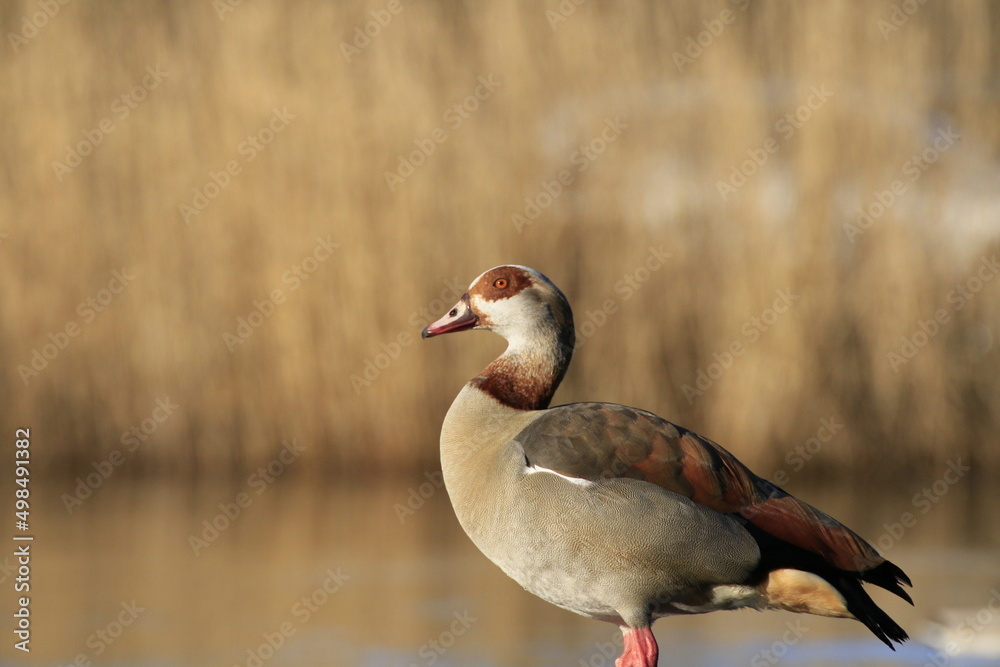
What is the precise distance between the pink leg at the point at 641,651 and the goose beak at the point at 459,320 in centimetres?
104

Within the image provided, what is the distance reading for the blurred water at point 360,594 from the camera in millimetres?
4434

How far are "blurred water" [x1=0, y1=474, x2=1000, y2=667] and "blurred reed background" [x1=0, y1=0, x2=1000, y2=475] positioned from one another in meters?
0.58

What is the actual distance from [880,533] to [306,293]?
11.5 feet

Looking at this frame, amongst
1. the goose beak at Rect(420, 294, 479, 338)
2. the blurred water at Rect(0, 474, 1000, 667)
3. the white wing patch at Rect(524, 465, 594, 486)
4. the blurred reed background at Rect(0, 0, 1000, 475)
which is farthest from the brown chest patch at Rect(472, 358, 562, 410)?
the blurred reed background at Rect(0, 0, 1000, 475)

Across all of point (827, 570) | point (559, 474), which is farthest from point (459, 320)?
point (827, 570)

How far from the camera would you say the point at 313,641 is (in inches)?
180

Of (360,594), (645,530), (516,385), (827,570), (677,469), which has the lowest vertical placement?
(360,594)

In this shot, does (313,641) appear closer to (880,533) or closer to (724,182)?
(880,533)

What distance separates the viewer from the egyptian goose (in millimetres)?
3436

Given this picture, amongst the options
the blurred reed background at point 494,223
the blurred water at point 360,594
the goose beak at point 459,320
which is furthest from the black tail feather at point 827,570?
the blurred reed background at point 494,223

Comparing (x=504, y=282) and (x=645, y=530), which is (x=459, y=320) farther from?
(x=645, y=530)

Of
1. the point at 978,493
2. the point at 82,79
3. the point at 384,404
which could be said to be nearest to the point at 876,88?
the point at 978,493

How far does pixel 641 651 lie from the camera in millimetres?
3447

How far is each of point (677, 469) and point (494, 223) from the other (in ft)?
14.5
